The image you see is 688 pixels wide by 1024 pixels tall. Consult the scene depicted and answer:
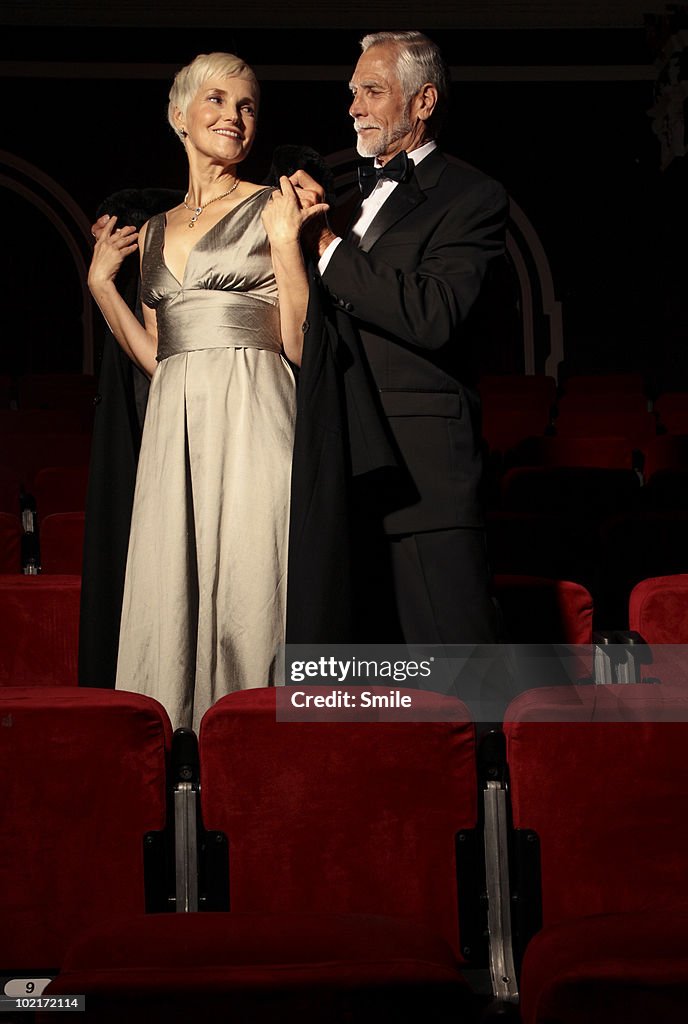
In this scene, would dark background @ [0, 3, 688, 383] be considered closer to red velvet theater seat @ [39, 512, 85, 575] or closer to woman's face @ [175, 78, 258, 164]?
red velvet theater seat @ [39, 512, 85, 575]

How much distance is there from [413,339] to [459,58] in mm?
5550

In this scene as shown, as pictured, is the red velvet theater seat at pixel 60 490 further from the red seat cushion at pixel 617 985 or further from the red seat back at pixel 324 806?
the red seat cushion at pixel 617 985

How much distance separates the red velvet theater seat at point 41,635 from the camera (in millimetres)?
1875

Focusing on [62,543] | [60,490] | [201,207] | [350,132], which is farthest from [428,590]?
[350,132]

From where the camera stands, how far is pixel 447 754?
3.96 feet

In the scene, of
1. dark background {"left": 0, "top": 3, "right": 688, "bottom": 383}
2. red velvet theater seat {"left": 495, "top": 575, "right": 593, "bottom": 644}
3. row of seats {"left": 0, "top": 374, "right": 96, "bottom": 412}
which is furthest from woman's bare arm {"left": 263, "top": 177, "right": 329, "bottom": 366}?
dark background {"left": 0, "top": 3, "right": 688, "bottom": 383}

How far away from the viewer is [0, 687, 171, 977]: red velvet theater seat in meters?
1.17

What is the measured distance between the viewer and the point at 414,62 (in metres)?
1.68

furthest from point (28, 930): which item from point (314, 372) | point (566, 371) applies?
point (566, 371)

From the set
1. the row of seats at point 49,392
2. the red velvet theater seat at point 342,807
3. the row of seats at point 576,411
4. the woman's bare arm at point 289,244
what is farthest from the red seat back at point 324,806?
the row of seats at point 49,392

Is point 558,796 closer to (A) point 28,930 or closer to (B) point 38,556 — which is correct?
(A) point 28,930

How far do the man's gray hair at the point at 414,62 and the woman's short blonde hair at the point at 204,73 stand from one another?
0.55ft

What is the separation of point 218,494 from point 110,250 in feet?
1.29

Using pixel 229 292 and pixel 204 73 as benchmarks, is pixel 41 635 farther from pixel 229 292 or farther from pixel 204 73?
pixel 204 73
